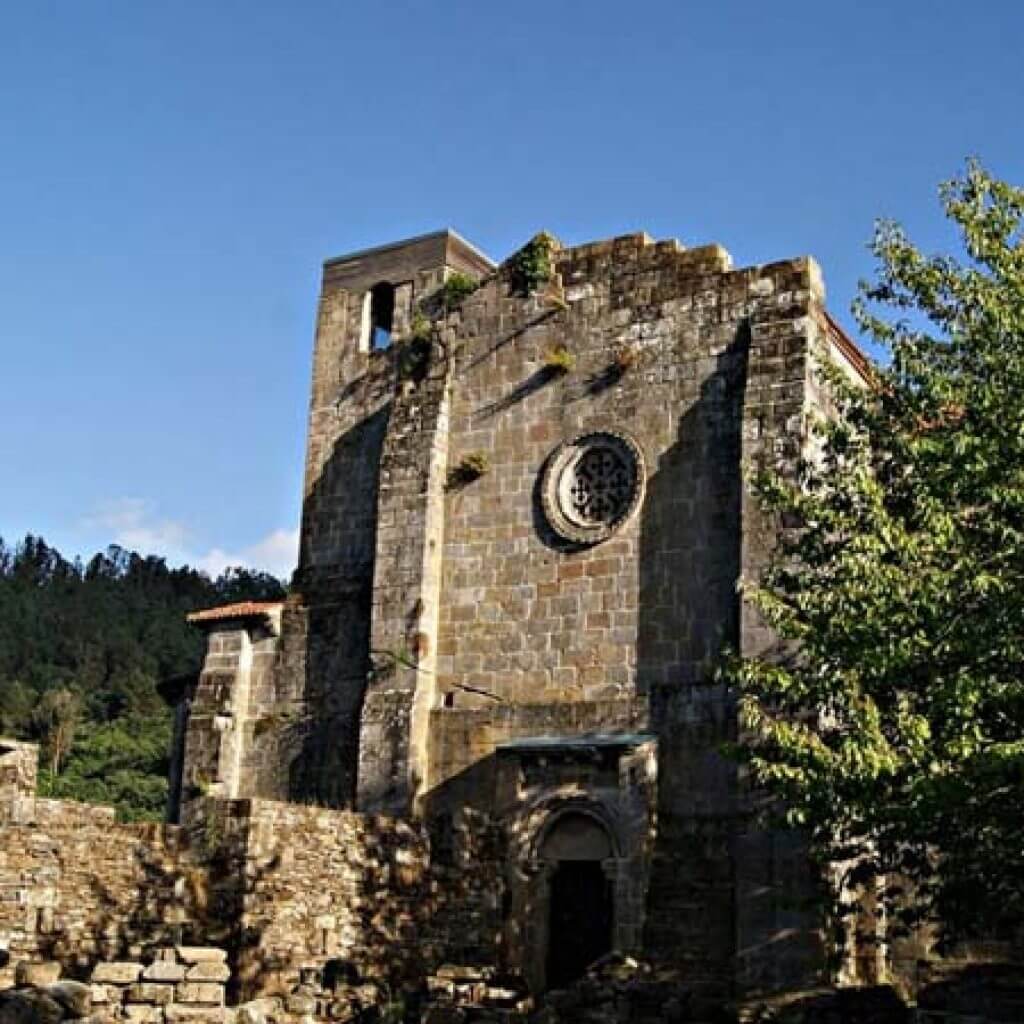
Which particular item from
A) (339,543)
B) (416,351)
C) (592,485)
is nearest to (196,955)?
(592,485)

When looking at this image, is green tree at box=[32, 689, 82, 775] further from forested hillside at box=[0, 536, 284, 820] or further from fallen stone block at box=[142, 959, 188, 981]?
fallen stone block at box=[142, 959, 188, 981]

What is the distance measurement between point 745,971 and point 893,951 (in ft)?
6.43

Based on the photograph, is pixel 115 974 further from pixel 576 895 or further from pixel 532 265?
pixel 532 265

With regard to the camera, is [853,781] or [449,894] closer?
[853,781]

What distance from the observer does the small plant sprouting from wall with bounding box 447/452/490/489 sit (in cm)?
2703

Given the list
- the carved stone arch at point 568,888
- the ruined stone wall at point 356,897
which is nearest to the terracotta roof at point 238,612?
the ruined stone wall at point 356,897

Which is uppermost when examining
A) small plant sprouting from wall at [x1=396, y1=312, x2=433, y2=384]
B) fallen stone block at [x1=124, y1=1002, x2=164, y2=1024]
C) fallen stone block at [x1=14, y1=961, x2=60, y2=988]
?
small plant sprouting from wall at [x1=396, y1=312, x2=433, y2=384]

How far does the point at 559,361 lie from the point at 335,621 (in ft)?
19.4

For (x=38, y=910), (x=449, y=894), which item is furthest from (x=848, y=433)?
(x=38, y=910)

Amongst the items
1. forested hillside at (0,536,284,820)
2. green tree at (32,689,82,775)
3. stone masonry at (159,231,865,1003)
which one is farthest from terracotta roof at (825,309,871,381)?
green tree at (32,689,82,775)

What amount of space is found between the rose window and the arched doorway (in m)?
4.58

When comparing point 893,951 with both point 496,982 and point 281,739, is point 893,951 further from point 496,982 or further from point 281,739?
point 281,739

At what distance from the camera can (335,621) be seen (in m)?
28.0

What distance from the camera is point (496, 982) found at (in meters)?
21.3
